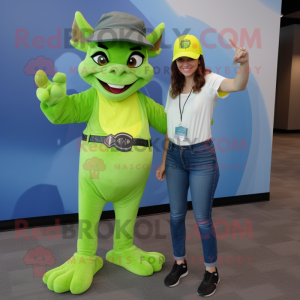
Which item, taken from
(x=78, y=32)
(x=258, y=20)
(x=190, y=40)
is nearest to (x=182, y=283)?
(x=190, y=40)

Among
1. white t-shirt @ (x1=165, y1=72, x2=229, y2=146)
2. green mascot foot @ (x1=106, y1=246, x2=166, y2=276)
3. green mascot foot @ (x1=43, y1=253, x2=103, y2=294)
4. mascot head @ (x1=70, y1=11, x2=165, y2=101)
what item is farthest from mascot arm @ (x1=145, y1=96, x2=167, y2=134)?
green mascot foot @ (x1=43, y1=253, x2=103, y2=294)

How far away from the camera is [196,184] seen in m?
1.92

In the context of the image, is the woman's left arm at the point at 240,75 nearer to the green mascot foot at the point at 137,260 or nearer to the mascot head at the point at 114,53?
the mascot head at the point at 114,53

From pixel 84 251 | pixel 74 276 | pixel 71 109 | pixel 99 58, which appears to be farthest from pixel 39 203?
pixel 99 58

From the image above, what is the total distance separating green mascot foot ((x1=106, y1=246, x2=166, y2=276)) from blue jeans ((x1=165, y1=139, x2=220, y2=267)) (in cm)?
27

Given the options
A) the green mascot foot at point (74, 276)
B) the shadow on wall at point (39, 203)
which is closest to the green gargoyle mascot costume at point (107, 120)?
the green mascot foot at point (74, 276)

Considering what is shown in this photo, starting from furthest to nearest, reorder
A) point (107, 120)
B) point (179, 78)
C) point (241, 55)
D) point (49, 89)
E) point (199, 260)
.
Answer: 1. point (199, 260)
2. point (107, 120)
3. point (179, 78)
4. point (49, 89)
5. point (241, 55)

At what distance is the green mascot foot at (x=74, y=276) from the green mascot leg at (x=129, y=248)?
219 millimetres

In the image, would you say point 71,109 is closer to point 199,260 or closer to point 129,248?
point 129,248

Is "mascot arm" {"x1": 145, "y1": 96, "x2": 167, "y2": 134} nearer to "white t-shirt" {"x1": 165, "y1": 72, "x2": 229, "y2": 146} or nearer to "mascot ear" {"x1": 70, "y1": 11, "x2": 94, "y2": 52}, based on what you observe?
"white t-shirt" {"x1": 165, "y1": 72, "x2": 229, "y2": 146}

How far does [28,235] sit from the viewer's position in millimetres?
2854

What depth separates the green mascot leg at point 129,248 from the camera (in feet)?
7.31

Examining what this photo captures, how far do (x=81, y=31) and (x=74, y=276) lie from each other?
4.87ft

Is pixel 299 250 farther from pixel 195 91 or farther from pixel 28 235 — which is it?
pixel 28 235
